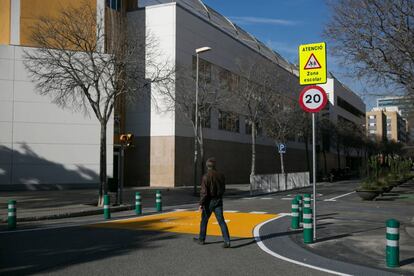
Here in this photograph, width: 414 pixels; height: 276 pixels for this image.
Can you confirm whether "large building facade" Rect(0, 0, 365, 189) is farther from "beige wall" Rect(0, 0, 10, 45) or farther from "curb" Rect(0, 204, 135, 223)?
"curb" Rect(0, 204, 135, 223)

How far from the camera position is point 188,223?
13.5m

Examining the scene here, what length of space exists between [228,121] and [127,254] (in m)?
35.4

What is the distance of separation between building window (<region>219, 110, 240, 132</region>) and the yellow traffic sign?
2874cm

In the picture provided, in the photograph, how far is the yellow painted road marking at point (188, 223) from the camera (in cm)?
1198

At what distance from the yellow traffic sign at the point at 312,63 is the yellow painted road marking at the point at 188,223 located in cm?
389

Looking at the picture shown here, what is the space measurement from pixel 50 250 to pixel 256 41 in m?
49.3

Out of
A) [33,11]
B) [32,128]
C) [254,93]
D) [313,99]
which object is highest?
[33,11]

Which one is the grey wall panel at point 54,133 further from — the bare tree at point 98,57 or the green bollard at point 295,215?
the green bollard at point 295,215

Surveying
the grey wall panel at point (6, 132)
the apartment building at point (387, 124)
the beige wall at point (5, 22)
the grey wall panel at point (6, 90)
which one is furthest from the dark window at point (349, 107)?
the grey wall panel at point (6, 132)

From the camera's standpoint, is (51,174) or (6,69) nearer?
Answer: (6,69)

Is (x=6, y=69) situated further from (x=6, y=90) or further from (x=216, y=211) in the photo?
(x=216, y=211)

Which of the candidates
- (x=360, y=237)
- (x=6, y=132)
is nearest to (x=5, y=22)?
(x=6, y=132)

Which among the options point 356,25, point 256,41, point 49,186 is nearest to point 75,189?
point 49,186

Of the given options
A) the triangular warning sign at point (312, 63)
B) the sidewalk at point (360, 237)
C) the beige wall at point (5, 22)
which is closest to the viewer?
the sidewalk at point (360, 237)
